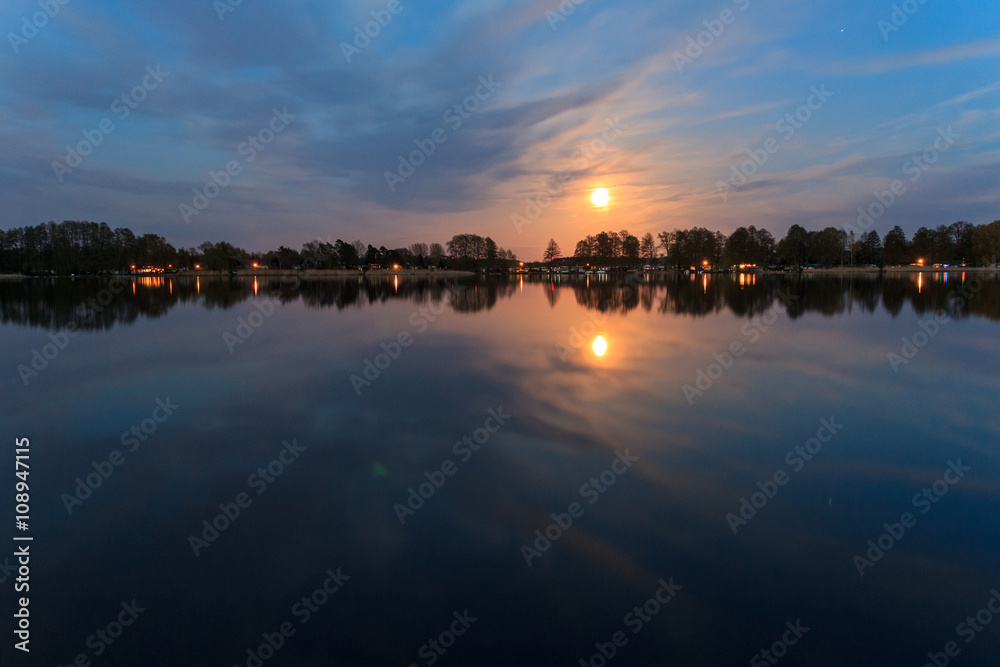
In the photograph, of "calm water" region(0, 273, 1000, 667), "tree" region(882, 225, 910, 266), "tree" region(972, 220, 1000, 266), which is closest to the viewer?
"calm water" region(0, 273, 1000, 667)

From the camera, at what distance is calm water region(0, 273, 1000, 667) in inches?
202

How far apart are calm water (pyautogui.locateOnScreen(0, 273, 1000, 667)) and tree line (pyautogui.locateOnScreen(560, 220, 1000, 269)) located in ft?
591

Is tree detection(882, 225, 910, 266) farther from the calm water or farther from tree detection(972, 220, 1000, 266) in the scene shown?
the calm water

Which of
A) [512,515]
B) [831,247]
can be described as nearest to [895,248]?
[831,247]

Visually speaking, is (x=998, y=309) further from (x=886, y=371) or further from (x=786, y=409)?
(x=786, y=409)

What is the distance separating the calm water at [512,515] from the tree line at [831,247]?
18013 centimetres

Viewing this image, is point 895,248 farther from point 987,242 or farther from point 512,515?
point 512,515

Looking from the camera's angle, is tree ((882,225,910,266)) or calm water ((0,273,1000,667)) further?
tree ((882,225,910,266))

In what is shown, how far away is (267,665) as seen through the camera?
15.9ft

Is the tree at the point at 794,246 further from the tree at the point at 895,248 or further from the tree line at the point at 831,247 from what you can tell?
the tree at the point at 895,248

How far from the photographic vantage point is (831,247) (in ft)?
562

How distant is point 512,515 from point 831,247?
200898 mm

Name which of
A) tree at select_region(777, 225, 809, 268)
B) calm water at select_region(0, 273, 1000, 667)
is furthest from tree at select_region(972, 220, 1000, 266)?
calm water at select_region(0, 273, 1000, 667)

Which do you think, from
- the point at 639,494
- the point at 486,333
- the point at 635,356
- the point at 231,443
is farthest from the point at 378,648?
the point at 486,333
